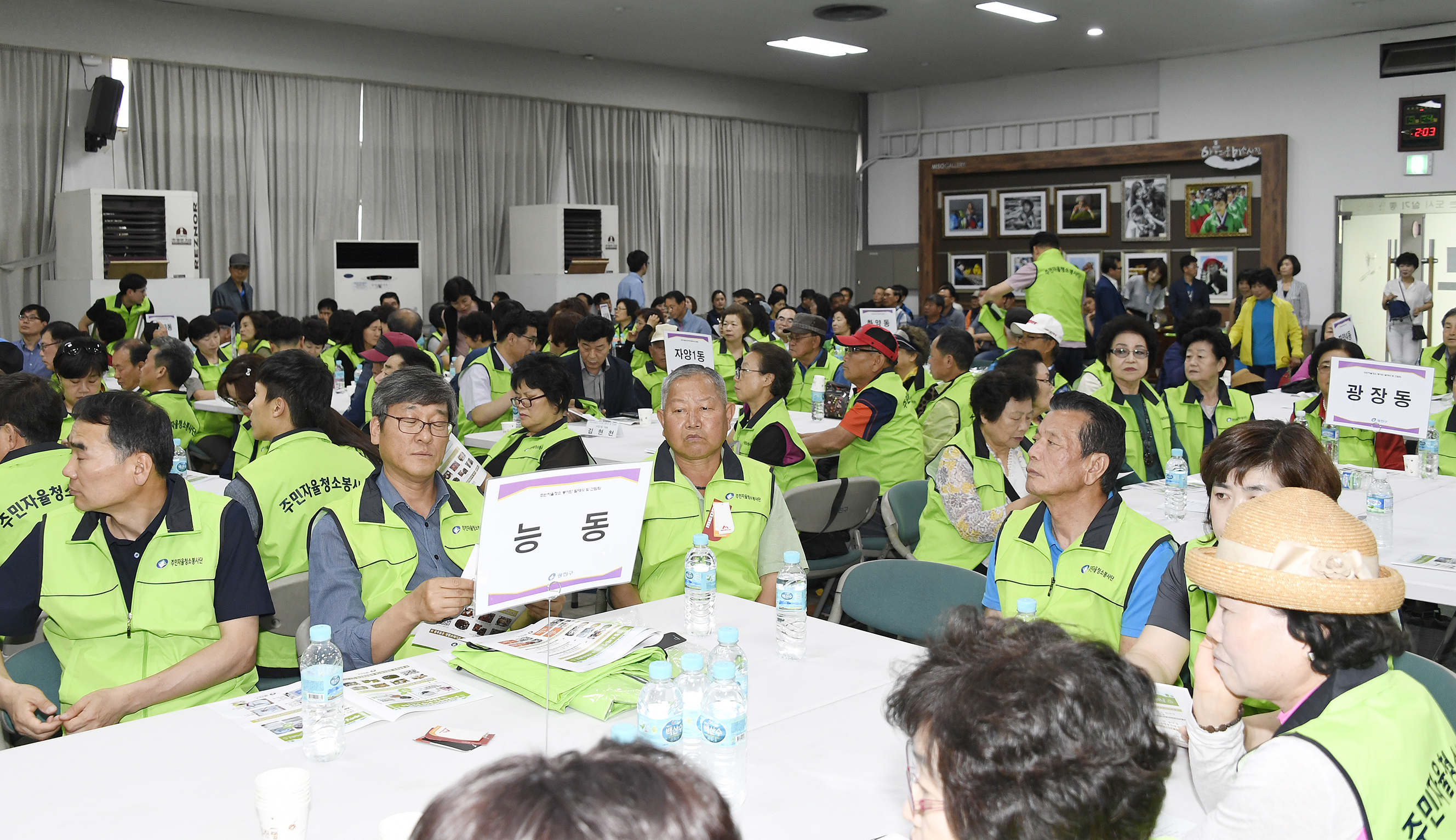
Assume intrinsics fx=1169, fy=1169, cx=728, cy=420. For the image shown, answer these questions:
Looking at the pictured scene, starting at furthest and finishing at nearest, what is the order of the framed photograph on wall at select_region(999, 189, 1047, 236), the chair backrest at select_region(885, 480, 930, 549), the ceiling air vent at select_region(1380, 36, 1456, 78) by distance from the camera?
the framed photograph on wall at select_region(999, 189, 1047, 236)
the ceiling air vent at select_region(1380, 36, 1456, 78)
the chair backrest at select_region(885, 480, 930, 549)

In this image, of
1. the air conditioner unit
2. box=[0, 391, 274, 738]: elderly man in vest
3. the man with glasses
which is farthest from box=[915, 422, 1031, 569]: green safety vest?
the air conditioner unit

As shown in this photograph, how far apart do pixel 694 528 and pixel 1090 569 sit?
1107 millimetres

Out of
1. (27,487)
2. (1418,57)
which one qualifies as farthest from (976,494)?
(1418,57)

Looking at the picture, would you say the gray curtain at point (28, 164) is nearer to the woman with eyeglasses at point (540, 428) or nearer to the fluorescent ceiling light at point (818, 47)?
the fluorescent ceiling light at point (818, 47)

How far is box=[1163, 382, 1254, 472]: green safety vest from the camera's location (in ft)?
17.3

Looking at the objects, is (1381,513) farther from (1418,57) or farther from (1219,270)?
(1219,270)

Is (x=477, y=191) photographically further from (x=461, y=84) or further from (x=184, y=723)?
(x=184, y=723)

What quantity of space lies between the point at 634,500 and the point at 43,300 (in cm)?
998

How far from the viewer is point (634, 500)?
2406 millimetres

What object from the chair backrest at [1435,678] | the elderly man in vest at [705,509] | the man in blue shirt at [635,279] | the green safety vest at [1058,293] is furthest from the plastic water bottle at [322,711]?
the man in blue shirt at [635,279]

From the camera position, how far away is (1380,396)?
4.84 m

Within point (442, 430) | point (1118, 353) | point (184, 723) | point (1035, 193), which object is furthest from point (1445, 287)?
point (184, 723)

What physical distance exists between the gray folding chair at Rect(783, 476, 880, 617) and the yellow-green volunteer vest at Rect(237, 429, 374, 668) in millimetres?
1624

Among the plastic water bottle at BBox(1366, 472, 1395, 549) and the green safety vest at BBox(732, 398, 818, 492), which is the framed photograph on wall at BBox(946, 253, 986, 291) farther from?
the plastic water bottle at BBox(1366, 472, 1395, 549)
